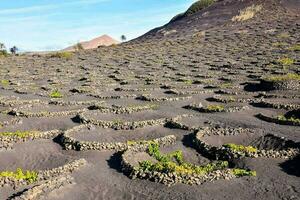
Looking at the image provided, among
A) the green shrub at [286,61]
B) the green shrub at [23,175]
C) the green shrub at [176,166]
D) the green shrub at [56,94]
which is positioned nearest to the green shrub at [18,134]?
the green shrub at [23,175]

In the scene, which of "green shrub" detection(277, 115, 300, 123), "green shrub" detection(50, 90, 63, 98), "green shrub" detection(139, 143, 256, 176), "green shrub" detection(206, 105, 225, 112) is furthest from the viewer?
"green shrub" detection(50, 90, 63, 98)

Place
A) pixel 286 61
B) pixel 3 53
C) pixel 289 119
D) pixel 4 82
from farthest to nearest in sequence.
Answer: pixel 3 53, pixel 286 61, pixel 4 82, pixel 289 119

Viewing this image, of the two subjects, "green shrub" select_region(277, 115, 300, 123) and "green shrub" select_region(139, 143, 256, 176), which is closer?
"green shrub" select_region(139, 143, 256, 176)

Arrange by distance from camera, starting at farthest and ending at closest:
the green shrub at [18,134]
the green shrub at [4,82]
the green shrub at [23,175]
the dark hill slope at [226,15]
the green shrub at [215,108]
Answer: the dark hill slope at [226,15]
the green shrub at [4,82]
the green shrub at [215,108]
the green shrub at [18,134]
the green shrub at [23,175]

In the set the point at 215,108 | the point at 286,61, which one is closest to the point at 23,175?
the point at 215,108

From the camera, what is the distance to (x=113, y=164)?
20.1 meters

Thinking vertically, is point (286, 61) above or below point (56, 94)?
below

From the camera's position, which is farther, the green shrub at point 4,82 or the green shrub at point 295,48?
the green shrub at point 295,48

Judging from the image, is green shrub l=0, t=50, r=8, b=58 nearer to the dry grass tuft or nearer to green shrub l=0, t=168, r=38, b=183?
the dry grass tuft

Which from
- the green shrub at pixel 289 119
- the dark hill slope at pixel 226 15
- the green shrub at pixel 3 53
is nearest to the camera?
the green shrub at pixel 289 119

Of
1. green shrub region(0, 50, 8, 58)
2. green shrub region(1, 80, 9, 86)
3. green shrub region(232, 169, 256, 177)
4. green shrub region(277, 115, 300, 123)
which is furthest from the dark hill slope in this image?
green shrub region(232, 169, 256, 177)

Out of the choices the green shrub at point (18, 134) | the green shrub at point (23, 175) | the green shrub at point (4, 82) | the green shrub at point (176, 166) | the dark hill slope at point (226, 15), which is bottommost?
the green shrub at point (176, 166)

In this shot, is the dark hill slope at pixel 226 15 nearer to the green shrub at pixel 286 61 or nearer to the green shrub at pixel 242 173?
the green shrub at pixel 286 61

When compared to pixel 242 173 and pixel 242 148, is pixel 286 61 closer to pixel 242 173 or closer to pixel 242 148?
pixel 242 148
